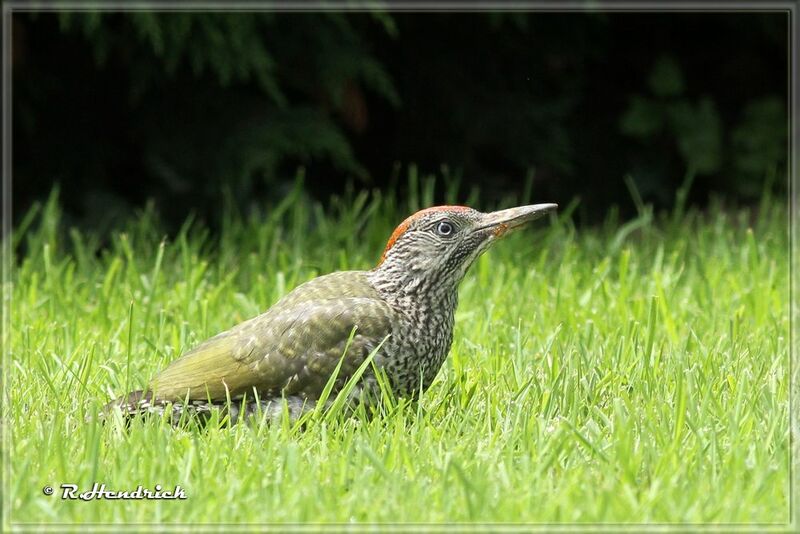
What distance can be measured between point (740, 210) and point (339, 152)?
260cm

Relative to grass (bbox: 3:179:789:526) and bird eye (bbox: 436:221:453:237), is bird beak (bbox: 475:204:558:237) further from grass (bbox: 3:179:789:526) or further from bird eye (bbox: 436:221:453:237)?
grass (bbox: 3:179:789:526)

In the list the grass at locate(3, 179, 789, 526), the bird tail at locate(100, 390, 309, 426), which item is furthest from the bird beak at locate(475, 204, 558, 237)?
the bird tail at locate(100, 390, 309, 426)

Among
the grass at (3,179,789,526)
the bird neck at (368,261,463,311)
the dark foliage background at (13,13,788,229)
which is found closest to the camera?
the grass at (3,179,789,526)

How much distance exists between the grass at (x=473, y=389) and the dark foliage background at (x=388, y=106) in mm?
487

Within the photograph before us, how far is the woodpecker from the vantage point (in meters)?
3.75

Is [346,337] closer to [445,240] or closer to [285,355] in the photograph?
[285,355]

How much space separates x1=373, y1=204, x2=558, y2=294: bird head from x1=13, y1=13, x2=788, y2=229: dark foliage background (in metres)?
2.11

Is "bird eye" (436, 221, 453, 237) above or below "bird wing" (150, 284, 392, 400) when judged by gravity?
above

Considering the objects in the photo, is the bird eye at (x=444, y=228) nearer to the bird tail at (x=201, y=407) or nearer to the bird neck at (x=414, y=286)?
the bird neck at (x=414, y=286)

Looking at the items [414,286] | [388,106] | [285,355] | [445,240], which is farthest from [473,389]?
[388,106]

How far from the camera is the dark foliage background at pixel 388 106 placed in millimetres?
6461

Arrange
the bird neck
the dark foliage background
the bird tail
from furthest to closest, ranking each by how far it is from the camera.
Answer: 1. the dark foliage background
2. the bird neck
3. the bird tail

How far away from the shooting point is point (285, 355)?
3768mm

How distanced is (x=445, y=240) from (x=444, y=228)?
4 centimetres
